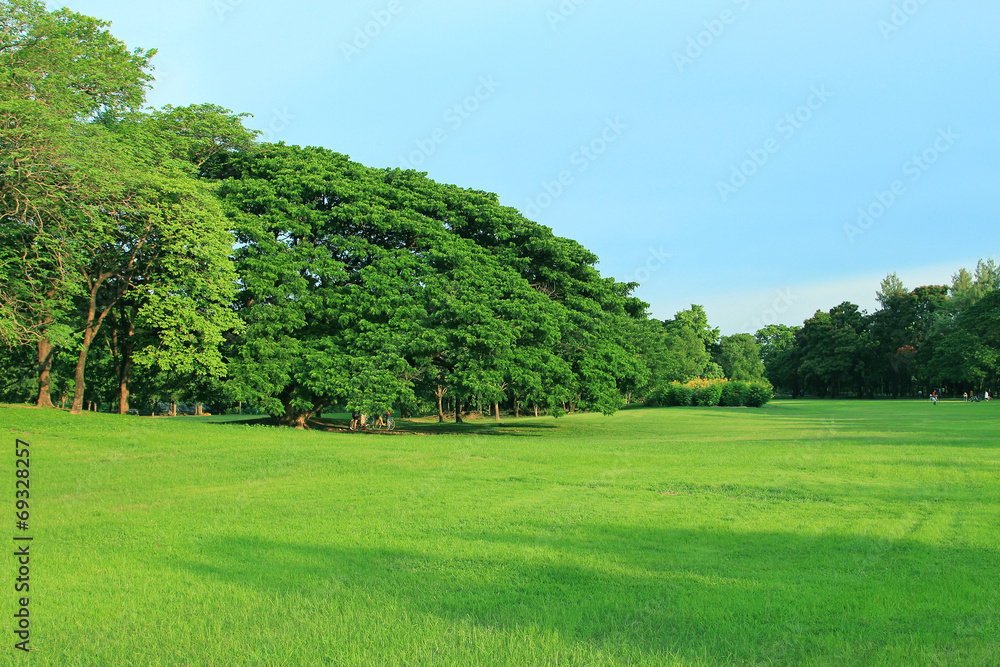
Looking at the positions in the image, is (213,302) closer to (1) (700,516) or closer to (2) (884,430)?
(1) (700,516)

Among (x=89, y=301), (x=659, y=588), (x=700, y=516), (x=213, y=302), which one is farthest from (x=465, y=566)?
(x=89, y=301)

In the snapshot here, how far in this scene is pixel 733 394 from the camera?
5591 cm

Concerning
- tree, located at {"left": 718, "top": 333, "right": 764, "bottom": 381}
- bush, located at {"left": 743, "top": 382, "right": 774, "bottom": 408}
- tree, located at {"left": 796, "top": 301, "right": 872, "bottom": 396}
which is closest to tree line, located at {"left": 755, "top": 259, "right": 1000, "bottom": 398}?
tree, located at {"left": 796, "top": 301, "right": 872, "bottom": 396}

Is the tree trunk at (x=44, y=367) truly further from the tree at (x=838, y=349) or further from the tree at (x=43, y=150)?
the tree at (x=838, y=349)

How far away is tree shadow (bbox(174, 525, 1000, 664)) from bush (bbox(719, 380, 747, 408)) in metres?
50.9

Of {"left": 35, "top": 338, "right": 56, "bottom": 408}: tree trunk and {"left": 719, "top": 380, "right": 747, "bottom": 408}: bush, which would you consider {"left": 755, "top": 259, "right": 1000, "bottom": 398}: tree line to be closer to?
{"left": 719, "top": 380, "right": 747, "bottom": 408}: bush

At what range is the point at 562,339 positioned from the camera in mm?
26281

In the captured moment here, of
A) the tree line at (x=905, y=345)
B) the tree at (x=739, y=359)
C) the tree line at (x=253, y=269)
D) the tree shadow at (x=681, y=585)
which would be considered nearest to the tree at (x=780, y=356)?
the tree line at (x=905, y=345)

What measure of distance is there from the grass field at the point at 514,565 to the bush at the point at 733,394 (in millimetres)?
43314

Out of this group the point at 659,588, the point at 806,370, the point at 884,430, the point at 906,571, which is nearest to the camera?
the point at 659,588

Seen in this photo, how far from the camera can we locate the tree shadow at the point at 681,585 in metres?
4.65

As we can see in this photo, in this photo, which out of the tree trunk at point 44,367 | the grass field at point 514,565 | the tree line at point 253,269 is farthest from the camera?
the tree trunk at point 44,367

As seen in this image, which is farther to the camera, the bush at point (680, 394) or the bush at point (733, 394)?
the bush at point (680, 394)

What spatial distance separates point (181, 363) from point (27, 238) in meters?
6.09
